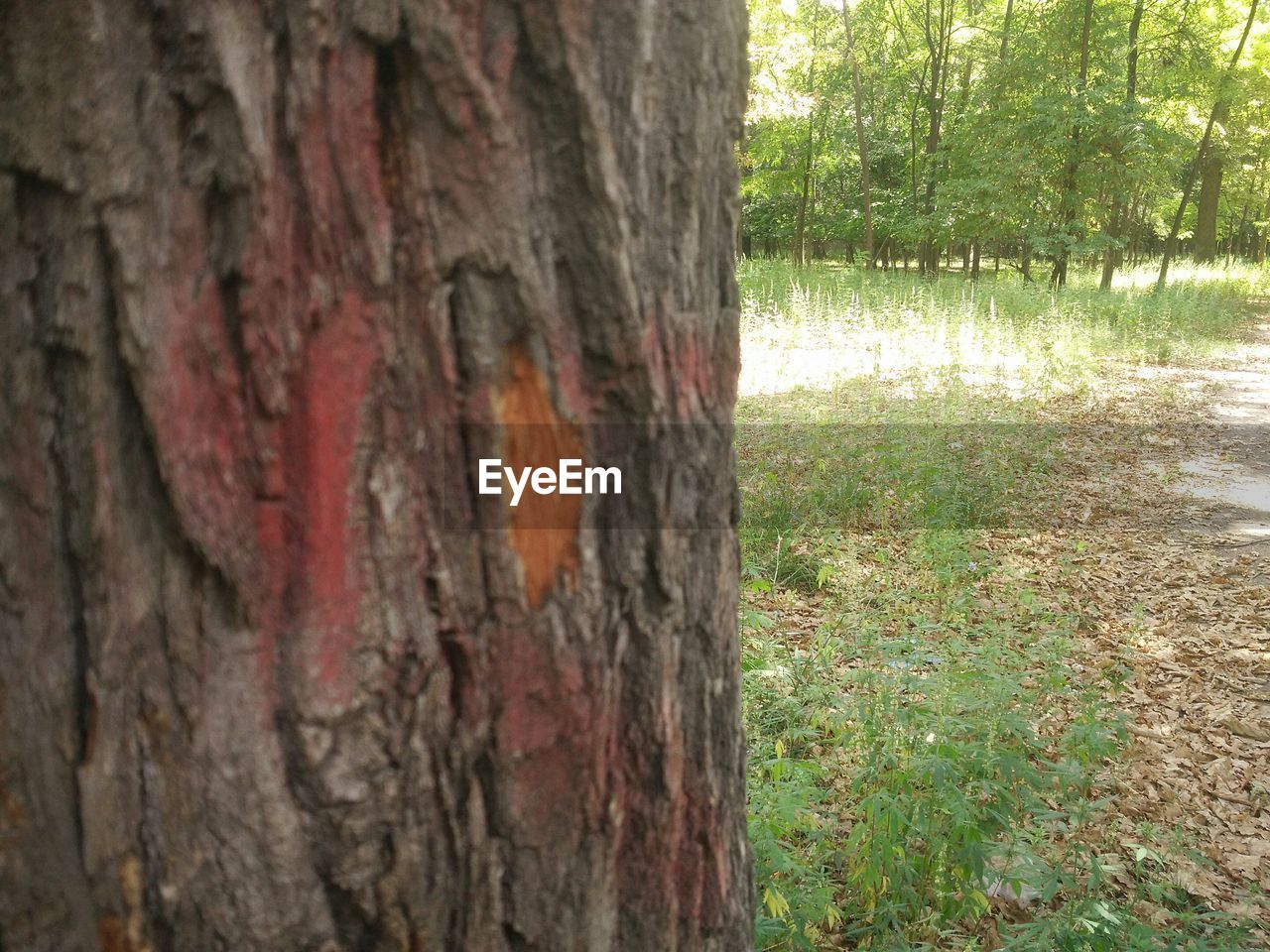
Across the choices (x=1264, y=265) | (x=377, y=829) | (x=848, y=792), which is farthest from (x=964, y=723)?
(x=1264, y=265)

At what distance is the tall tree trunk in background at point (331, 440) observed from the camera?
2.92 ft

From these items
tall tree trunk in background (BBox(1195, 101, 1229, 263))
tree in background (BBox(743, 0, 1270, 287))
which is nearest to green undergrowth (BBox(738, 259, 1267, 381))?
tree in background (BBox(743, 0, 1270, 287))

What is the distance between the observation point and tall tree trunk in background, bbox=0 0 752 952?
35.1 inches

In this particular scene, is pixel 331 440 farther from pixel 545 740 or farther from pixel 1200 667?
pixel 1200 667

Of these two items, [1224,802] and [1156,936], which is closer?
[1156,936]

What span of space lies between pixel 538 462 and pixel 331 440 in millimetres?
240

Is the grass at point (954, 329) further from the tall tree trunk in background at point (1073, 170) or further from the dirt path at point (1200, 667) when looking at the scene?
the dirt path at point (1200, 667)

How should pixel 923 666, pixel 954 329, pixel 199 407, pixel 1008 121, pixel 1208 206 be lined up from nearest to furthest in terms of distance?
pixel 199 407, pixel 923 666, pixel 954 329, pixel 1008 121, pixel 1208 206

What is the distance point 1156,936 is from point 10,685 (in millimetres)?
2710

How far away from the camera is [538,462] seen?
1058mm

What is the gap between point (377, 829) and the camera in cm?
102

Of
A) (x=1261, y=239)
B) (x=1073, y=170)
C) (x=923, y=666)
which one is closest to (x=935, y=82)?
(x=1073, y=170)

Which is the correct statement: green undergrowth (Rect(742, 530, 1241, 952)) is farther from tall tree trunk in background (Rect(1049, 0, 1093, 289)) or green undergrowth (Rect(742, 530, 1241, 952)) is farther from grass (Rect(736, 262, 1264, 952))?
tall tree trunk in background (Rect(1049, 0, 1093, 289))

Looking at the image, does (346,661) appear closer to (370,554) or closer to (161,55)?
(370,554)
